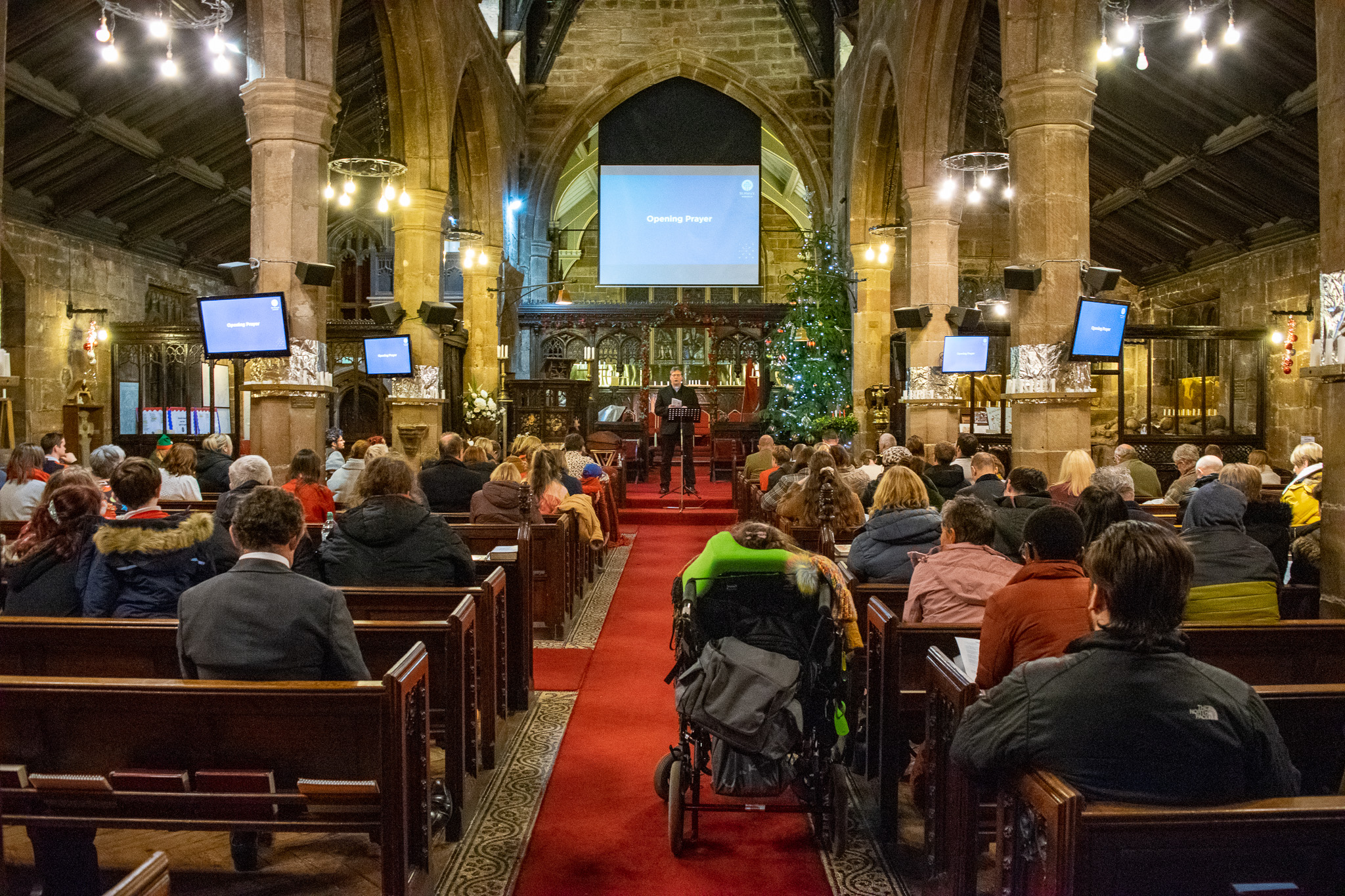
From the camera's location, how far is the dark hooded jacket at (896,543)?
4.42 m

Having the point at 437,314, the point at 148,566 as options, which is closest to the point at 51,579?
the point at 148,566

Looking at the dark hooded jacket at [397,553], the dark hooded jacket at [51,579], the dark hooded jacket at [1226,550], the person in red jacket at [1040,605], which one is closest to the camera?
the person in red jacket at [1040,605]

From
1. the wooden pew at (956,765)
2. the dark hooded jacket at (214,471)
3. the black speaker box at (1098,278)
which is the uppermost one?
the black speaker box at (1098,278)

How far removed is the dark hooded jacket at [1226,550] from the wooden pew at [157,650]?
8.75 feet

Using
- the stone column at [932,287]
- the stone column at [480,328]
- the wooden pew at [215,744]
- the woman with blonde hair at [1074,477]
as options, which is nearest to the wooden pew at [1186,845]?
the wooden pew at [215,744]

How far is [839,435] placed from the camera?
1507cm

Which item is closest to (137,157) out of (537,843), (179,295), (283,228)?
(179,295)

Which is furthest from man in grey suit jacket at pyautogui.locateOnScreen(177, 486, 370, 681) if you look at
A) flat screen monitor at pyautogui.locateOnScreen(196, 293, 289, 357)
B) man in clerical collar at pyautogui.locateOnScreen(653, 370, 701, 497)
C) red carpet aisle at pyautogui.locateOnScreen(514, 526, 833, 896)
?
man in clerical collar at pyautogui.locateOnScreen(653, 370, 701, 497)

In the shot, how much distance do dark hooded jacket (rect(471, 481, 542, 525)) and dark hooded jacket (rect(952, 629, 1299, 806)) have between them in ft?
15.7

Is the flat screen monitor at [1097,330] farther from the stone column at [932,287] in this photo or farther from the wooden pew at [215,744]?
the wooden pew at [215,744]

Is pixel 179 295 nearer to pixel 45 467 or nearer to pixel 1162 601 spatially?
pixel 45 467

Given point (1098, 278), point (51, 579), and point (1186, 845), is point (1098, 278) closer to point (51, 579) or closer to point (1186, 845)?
point (1186, 845)

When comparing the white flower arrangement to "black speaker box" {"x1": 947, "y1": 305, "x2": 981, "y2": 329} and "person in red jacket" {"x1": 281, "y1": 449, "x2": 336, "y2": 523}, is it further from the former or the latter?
"person in red jacket" {"x1": 281, "y1": 449, "x2": 336, "y2": 523}

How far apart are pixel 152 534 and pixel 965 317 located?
31.9ft
